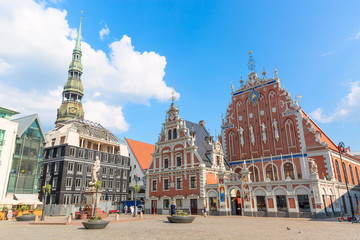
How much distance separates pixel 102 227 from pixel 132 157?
44380 mm

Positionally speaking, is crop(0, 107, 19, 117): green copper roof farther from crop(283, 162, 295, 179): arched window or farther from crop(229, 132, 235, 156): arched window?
crop(283, 162, 295, 179): arched window

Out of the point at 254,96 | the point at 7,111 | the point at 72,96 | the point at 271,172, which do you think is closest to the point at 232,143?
the point at 271,172

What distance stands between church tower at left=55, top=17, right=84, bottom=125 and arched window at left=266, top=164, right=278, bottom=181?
2399 inches

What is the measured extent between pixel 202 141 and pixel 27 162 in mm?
27906

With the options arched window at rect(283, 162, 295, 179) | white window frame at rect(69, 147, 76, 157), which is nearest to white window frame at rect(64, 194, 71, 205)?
white window frame at rect(69, 147, 76, 157)

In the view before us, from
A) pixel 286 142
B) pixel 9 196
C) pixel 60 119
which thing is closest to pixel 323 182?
pixel 286 142

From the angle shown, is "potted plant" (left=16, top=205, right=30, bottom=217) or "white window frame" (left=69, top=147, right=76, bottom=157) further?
"white window frame" (left=69, top=147, right=76, bottom=157)

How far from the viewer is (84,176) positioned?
50531mm

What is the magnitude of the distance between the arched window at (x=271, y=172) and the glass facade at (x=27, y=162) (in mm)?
35557

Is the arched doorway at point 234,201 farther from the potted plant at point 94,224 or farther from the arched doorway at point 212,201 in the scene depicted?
the potted plant at point 94,224

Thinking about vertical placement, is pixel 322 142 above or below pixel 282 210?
above

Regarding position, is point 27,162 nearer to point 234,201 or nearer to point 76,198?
point 76,198

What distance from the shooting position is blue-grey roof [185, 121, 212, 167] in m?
38.4

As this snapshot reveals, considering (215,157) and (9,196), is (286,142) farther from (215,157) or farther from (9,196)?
(9,196)
